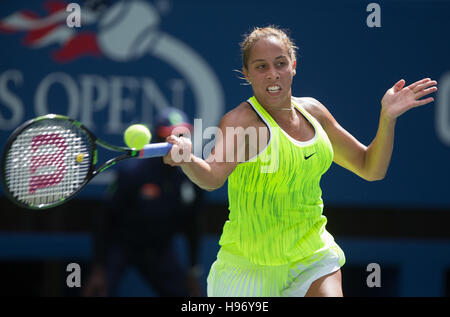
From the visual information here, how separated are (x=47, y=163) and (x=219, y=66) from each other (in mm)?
2750

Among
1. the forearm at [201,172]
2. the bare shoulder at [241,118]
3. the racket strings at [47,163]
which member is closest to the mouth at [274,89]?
the bare shoulder at [241,118]

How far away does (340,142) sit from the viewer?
3.51 meters

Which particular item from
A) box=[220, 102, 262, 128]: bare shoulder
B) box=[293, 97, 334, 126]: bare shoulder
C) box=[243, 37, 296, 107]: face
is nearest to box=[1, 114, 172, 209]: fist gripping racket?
box=[220, 102, 262, 128]: bare shoulder

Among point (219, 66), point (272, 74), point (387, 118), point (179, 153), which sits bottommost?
point (179, 153)

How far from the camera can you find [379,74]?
575 centimetres

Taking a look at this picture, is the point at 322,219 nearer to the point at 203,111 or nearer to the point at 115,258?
the point at 115,258

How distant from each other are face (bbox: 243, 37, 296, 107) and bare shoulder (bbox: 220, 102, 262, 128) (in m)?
0.10

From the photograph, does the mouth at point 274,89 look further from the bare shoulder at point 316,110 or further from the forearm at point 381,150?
the forearm at point 381,150

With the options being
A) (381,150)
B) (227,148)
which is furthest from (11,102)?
(381,150)

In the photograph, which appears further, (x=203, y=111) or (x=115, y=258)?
(x=203, y=111)

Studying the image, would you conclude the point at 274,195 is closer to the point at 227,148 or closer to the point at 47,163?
the point at 227,148

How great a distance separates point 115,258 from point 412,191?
2328mm

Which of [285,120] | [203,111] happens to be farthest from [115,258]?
[285,120]

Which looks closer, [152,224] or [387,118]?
[387,118]
